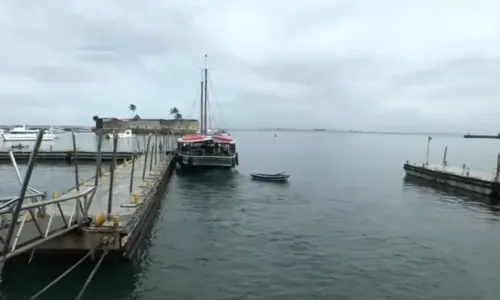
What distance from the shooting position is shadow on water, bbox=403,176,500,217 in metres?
35.2

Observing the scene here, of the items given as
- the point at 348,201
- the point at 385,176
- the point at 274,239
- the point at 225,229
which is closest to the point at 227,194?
the point at 348,201

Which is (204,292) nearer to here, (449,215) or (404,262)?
(404,262)

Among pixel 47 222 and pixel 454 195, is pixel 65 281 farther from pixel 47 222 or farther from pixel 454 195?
pixel 454 195

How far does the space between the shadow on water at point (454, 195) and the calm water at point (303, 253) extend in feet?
1.77

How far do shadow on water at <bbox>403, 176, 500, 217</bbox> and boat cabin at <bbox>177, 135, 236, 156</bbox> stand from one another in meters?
22.5

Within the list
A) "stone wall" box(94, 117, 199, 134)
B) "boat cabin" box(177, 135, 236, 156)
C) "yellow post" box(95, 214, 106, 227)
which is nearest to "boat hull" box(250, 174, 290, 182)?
"boat cabin" box(177, 135, 236, 156)

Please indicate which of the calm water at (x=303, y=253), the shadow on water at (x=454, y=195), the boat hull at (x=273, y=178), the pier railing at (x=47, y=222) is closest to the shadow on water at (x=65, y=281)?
the calm water at (x=303, y=253)

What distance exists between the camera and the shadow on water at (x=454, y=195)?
35219 mm

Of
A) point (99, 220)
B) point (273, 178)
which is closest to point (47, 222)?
point (99, 220)

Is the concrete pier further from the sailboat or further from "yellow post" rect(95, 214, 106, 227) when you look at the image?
"yellow post" rect(95, 214, 106, 227)

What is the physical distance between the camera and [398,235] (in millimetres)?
23875

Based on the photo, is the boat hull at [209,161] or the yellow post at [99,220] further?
the boat hull at [209,161]

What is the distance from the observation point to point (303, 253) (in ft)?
64.4

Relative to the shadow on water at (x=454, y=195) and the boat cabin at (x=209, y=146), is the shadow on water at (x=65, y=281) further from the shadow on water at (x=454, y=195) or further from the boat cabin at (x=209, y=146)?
the boat cabin at (x=209, y=146)
